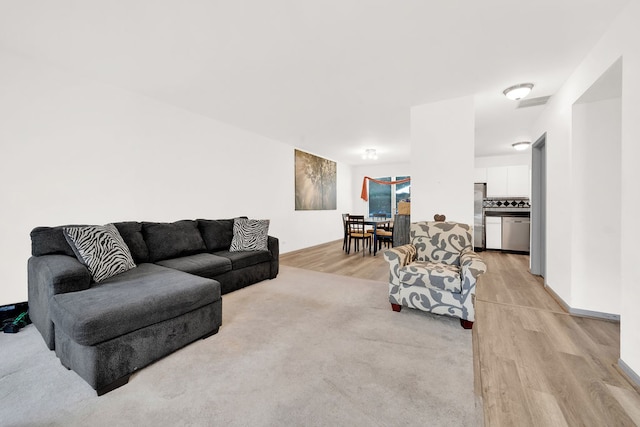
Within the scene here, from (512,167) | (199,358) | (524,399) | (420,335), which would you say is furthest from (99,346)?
(512,167)

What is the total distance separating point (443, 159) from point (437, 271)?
174 centimetres

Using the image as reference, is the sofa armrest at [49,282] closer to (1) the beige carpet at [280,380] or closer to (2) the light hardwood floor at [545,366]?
(1) the beige carpet at [280,380]

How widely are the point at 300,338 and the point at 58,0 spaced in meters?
2.98

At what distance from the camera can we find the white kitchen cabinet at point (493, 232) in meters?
6.02

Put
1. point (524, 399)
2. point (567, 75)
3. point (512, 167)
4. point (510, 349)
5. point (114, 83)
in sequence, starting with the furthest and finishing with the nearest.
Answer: point (512, 167), point (114, 83), point (567, 75), point (510, 349), point (524, 399)

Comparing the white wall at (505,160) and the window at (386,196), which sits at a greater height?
the white wall at (505,160)

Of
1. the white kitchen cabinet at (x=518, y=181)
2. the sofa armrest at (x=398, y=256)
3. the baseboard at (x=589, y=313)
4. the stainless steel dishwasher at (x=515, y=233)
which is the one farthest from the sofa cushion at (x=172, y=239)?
the white kitchen cabinet at (x=518, y=181)

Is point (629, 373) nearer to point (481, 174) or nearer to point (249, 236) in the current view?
point (249, 236)

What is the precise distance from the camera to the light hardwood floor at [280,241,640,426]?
133cm

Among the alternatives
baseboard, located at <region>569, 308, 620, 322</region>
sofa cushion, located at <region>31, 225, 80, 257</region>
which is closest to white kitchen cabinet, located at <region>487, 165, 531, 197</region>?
baseboard, located at <region>569, 308, 620, 322</region>

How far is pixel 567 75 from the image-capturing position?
276 cm

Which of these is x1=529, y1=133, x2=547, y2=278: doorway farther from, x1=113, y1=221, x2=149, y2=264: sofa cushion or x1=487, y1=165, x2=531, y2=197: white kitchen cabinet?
x1=113, y1=221, x2=149, y2=264: sofa cushion

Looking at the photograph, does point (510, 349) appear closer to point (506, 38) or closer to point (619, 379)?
point (619, 379)

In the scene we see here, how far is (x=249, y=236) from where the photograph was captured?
3.67 metres
